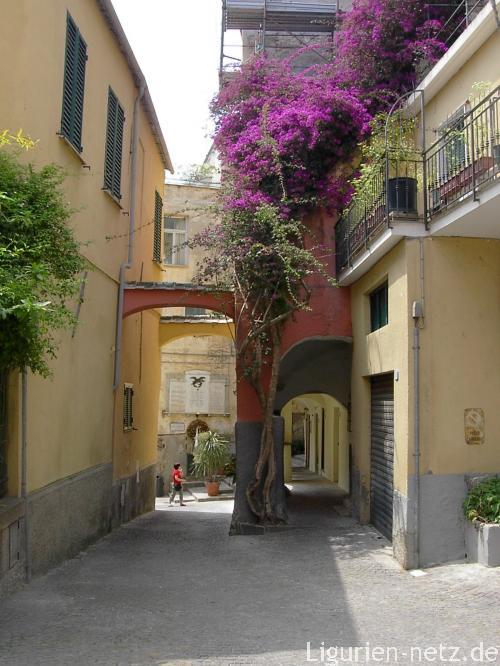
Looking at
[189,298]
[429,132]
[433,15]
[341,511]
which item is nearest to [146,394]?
[189,298]

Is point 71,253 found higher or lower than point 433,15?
lower

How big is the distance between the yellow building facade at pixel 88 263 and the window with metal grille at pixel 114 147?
0.02 metres

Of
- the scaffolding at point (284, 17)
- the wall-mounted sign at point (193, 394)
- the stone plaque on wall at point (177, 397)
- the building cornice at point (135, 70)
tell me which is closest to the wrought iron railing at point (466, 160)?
the building cornice at point (135, 70)

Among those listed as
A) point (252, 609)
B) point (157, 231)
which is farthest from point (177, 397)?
point (252, 609)

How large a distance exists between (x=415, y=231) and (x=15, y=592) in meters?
6.52

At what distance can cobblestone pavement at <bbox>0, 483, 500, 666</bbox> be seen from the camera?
5477mm

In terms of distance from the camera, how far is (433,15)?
1236 centimetres

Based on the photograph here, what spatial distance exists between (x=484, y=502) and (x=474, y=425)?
41.0 inches

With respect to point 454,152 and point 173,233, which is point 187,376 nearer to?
point 173,233

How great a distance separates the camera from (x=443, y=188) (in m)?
9.02

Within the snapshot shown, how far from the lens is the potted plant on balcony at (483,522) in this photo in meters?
7.73

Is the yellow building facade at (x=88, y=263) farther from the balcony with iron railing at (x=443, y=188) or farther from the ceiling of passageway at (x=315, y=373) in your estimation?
the balcony with iron railing at (x=443, y=188)

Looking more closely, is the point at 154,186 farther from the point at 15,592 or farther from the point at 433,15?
the point at 15,592

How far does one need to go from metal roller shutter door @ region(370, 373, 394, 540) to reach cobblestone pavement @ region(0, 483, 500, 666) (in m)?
0.61
